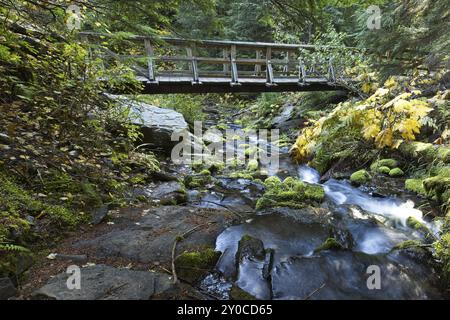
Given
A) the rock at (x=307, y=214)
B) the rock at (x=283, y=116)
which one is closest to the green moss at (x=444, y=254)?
the rock at (x=307, y=214)

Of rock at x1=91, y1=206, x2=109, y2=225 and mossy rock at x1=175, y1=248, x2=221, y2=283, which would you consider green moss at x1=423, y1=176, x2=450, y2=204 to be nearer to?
mossy rock at x1=175, y1=248, x2=221, y2=283

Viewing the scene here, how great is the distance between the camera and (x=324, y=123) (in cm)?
794

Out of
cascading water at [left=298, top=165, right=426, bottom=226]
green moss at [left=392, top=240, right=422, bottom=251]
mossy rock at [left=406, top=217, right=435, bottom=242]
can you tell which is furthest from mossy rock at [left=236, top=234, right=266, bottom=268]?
cascading water at [left=298, top=165, right=426, bottom=226]

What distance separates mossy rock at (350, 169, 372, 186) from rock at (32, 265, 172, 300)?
4.90 metres

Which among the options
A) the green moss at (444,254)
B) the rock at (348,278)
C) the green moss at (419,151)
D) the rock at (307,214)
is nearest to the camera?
the rock at (348,278)

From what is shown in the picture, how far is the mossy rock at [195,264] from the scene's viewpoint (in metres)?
3.01

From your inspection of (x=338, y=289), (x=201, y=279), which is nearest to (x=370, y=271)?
(x=338, y=289)

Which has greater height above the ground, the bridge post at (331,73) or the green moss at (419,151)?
the bridge post at (331,73)

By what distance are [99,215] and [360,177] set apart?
16.8 ft

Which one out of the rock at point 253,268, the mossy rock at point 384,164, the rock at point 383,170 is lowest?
the rock at point 253,268

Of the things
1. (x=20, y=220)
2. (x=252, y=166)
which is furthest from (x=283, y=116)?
(x=20, y=220)

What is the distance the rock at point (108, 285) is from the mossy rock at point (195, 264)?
201mm

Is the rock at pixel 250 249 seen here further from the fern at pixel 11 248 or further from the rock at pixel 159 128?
the rock at pixel 159 128
